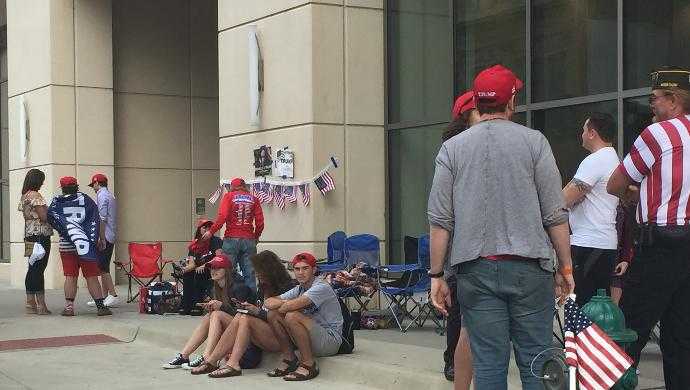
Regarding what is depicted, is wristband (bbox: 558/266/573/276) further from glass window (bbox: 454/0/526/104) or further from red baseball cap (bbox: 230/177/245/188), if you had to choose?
red baseball cap (bbox: 230/177/245/188)

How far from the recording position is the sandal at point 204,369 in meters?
8.51

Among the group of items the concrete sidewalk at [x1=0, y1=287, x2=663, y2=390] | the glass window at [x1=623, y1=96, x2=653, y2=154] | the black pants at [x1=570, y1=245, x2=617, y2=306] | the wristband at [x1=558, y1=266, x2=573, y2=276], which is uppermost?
the glass window at [x1=623, y1=96, x2=653, y2=154]

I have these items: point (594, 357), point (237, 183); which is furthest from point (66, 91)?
point (594, 357)

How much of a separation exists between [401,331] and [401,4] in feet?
15.2

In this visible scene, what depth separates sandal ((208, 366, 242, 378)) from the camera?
8.33 metres

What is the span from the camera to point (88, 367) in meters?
9.09

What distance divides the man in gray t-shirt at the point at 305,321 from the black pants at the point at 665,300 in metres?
3.35

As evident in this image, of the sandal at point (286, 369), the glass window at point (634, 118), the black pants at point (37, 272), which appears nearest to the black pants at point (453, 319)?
the sandal at point (286, 369)

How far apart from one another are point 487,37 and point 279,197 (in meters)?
3.15

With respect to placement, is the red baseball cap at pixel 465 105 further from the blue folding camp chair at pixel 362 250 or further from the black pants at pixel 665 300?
the blue folding camp chair at pixel 362 250

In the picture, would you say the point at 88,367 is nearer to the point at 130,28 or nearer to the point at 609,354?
Result: the point at 609,354

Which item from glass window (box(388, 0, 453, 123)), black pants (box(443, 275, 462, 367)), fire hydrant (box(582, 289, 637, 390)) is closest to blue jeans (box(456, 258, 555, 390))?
fire hydrant (box(582, 289, 637, 390))

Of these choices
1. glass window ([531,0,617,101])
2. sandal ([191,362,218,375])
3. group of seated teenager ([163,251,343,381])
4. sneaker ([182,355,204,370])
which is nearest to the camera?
group of seated teenager ([163,251,343,381])

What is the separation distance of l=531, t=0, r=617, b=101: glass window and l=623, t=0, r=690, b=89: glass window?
18cm
